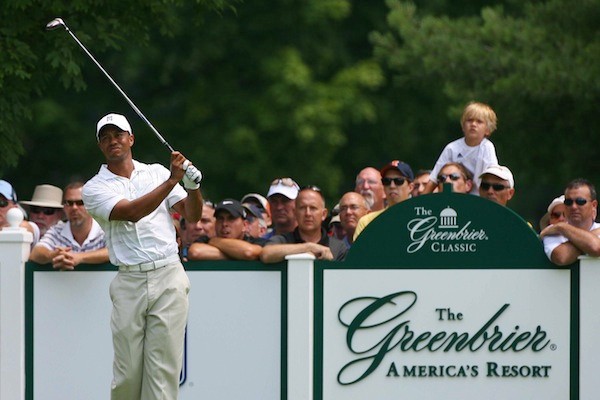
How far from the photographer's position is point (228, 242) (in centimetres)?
955

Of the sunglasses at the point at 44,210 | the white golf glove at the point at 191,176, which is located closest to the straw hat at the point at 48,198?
the sunglasses at the point at 44,210

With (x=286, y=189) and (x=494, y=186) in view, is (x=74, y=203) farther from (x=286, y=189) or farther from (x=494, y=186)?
(x=494, y=186)

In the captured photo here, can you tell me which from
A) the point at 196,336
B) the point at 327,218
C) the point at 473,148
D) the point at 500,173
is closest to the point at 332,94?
the point at 327,218

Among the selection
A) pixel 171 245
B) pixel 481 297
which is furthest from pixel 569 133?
pixel 171 245

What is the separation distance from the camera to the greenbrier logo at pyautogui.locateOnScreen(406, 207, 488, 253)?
928 cm

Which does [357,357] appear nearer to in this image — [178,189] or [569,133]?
[178,189]

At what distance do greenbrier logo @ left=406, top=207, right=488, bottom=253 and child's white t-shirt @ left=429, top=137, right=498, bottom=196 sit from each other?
1082 mm

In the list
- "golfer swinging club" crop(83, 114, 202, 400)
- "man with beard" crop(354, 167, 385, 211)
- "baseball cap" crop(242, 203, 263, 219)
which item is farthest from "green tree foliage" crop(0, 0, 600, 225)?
"golfer swinging club" crop(83, 114, 202, 400)

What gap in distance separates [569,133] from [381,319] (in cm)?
803

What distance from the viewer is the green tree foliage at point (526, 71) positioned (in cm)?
1598

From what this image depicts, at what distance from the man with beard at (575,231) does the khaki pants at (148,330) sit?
2.30 metres

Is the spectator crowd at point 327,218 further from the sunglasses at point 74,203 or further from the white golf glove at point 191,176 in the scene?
the white golf glove at point 191,176

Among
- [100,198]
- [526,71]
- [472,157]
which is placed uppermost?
[526,71]

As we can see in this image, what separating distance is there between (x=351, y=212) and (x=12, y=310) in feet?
7.85
